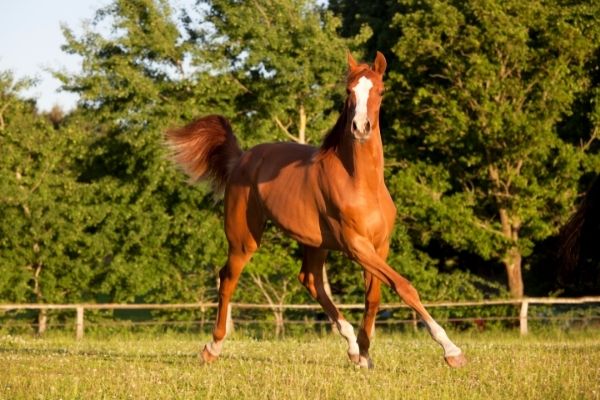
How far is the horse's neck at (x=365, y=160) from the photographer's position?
8.41 meters

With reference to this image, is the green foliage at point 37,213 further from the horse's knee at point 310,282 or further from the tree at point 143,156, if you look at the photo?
the horse's knee at point 310,282

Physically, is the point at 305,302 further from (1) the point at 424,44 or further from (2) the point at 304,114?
(1) the point at 424,44

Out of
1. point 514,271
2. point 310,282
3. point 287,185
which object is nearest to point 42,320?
point 514,271

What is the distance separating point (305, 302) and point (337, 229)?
774 inches

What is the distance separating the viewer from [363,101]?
7969mm

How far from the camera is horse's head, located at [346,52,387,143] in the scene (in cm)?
794

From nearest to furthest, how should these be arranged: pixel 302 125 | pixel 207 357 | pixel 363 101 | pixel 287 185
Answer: pixel 363 101 → pixel 287 185 → pixel 207 357 → pixel 302 125

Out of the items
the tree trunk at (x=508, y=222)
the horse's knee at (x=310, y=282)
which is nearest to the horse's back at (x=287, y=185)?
the horse's knee at (x=310, y=282)

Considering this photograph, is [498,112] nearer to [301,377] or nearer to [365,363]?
[365,363]

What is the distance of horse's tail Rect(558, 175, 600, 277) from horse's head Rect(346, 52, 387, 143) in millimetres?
2521

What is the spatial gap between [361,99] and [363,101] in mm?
24

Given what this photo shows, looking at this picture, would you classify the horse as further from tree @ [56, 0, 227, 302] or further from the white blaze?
tree @ [56, 0, 227, 302]

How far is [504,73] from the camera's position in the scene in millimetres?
26203

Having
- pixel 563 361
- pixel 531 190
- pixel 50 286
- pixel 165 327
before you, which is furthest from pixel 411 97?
pixel 563 361
